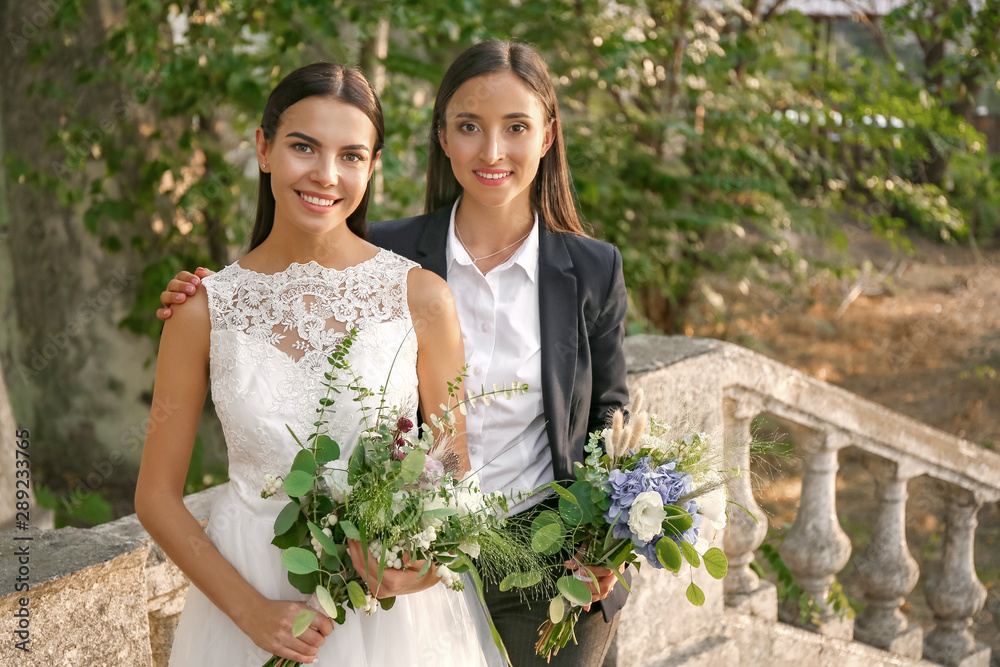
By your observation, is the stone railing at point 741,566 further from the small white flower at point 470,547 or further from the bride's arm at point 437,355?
the small white flower at point 470,547

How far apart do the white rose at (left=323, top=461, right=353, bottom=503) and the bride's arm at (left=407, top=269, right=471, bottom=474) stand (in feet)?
0.97

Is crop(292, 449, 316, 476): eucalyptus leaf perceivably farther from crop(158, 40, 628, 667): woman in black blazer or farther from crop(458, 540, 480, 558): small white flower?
crop(158, 40, 628, 667): woman in black blazer

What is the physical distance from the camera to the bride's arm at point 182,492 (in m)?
1.88

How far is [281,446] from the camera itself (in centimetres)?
193

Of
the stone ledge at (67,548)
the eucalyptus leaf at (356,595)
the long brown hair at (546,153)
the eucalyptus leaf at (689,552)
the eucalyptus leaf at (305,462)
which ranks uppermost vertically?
the long brown hair at (546,153)

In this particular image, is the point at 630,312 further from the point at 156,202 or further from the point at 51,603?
the point at 51,603

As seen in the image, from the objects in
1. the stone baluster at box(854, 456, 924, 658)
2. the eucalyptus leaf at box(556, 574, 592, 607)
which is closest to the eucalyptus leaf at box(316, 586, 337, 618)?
the eucalyptus leaf at box(556, 574, 592, 607)

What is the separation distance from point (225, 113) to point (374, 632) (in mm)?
4497

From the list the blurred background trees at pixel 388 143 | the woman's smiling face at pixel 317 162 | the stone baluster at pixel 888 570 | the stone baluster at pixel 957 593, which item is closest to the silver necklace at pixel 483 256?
the woman's smiling face at pixel 317 162

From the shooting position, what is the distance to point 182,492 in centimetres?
191

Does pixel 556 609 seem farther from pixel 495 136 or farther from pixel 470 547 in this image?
pixel 495 136

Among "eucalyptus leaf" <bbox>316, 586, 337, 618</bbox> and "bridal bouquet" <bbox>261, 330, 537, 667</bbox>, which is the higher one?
"bridal bouquet" <bbox>261, 330, 537, 667</bbox>

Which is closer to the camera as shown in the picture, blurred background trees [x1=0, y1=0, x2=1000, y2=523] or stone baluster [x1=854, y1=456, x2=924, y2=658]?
stone baluster [x1=854, y1=456, x2=924, y2=658]

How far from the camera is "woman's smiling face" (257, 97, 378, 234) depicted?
1.95 m
